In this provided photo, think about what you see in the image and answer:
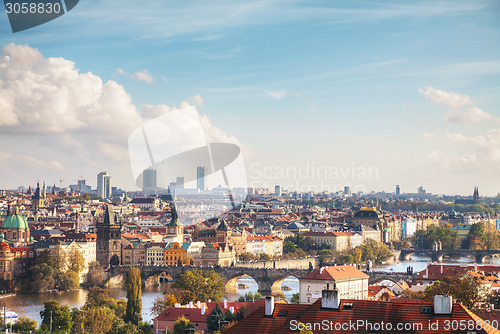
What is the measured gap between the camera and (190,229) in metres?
71.4

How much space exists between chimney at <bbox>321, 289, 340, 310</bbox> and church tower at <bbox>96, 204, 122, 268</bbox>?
3998 centimetres

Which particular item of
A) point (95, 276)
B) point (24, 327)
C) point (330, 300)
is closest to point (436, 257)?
point (95, 276)

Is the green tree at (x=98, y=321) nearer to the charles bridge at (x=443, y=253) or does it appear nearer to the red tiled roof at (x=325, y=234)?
the charles bridge at (x=443, y=253)

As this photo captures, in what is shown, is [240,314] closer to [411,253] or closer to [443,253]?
[443,253]

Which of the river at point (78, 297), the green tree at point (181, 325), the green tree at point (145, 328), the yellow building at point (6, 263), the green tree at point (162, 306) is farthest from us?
the yellow building at point (6, 263)

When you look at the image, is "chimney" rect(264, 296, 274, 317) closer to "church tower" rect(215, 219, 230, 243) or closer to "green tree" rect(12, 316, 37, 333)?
"green tree" rect(12, 316, 37, 333)

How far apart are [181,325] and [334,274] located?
8.98m

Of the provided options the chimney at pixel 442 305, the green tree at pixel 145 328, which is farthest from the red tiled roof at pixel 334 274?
the chimney at pixel 442 305

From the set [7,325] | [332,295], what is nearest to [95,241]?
[7,325]

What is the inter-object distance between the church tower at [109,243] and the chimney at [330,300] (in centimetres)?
3998

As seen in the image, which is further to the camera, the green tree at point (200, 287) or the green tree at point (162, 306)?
the green tree at point (200, 287)

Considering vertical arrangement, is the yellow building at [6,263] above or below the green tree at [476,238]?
below

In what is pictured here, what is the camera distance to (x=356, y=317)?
1477 cm

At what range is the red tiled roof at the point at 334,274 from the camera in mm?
32594
